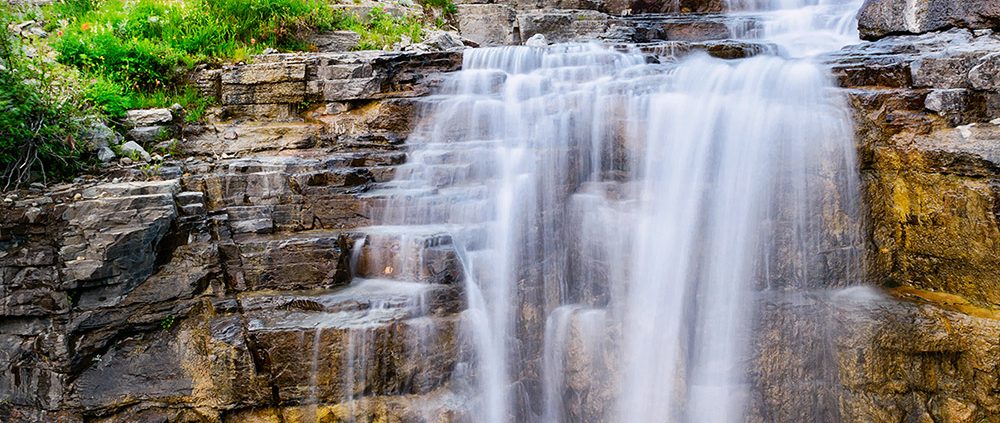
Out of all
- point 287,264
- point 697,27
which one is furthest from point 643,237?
point 697,27

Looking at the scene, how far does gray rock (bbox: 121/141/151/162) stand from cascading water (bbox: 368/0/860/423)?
2473 millimetres

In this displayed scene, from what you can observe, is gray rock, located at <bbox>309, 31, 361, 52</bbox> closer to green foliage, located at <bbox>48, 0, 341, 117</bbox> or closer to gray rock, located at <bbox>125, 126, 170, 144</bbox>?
green foliage, located at <bbox>48, 0, 341, 117</bbox>

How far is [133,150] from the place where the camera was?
20.7ft

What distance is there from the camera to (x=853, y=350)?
5.02 metres

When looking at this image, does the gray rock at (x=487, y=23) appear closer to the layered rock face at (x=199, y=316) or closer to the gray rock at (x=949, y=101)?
the layered rock face at (x=199, y=316)

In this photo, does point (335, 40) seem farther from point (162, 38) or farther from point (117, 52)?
point (117, 52)

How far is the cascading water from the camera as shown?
17.6ft

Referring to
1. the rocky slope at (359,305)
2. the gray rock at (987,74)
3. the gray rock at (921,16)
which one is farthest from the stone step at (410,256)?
the gray rock at (921,16)

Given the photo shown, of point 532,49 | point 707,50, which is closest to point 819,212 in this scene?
point 707,50

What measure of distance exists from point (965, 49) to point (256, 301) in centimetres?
688

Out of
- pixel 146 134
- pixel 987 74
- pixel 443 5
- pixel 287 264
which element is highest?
pixel 443 5

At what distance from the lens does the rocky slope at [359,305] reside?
16.3 feet

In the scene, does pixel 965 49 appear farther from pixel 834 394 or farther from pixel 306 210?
pixel 306 210

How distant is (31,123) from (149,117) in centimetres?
120
